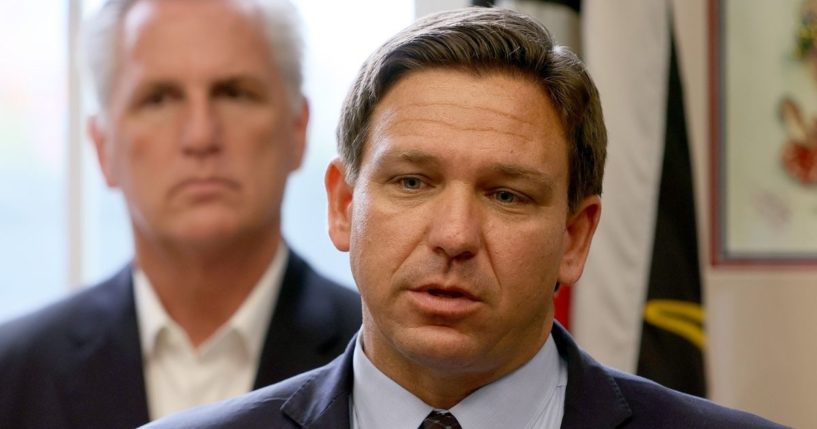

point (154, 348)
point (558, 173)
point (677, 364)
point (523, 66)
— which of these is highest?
point (523, 66)

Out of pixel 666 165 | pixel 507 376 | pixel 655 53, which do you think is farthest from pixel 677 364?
pixel 507 376

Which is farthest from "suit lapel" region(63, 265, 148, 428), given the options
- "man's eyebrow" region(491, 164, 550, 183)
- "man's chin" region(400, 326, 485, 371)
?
"man's eyebrow" region(491, 164, 550, 183)

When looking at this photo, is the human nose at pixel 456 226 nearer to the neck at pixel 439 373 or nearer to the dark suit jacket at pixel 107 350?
the neck at pixel 439 373

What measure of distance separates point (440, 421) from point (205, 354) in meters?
0.75

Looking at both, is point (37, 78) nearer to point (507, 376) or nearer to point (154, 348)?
point (154, 348)

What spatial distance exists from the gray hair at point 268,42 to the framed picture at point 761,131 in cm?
130

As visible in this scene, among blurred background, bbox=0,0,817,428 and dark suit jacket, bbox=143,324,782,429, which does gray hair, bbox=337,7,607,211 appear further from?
blurred background, bbox=0,0,817,428

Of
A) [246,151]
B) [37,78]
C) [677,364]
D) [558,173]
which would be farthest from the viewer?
[37,78]

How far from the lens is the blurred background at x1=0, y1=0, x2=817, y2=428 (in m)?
3.08

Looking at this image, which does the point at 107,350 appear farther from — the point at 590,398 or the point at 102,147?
the point at 590,398

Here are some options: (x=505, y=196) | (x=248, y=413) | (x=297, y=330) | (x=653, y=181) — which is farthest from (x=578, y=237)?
(x=653, y=181)

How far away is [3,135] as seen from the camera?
4.06 m

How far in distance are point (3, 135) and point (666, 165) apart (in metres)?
1.95

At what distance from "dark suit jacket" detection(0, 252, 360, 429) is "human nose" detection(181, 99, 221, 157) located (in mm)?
247
